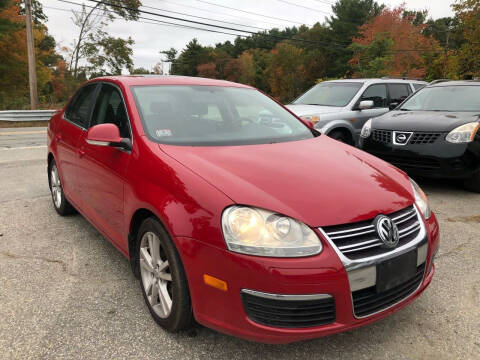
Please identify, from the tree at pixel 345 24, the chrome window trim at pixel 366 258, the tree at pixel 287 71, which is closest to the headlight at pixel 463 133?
the chrome window trim at pixel 366 258

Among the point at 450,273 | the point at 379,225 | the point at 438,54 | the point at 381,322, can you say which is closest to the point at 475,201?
the point at 450,273

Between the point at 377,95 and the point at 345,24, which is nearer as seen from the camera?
the point at 377,95

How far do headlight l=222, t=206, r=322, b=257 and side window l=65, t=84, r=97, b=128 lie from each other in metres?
2.24

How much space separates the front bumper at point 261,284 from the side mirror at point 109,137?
3.27 ft

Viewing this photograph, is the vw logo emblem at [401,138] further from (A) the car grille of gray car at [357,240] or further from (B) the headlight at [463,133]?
(A) the car grille of gray car at [357,240]

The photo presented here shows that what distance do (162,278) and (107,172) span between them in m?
1.00

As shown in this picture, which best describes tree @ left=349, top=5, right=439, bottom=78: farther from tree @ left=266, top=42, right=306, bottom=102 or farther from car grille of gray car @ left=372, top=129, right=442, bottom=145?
car grille of gray car @ left=372, top=129, right=442, bottom=145

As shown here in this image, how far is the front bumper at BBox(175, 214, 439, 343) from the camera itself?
1.78m

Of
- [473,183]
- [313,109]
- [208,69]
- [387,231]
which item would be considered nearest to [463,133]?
[473,183]

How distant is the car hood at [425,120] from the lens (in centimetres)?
522

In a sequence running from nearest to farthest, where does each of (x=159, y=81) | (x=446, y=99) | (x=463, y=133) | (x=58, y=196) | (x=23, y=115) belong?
1. (x=159, y=81)
2. (x=58, y=196)
3. (x=463, y=133)
4. (x=446, y=99)
5. (x=23, y=115)

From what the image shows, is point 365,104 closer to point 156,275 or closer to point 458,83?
point 458,83

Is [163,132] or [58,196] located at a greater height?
[163,132]

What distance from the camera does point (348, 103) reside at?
24.5 ft
